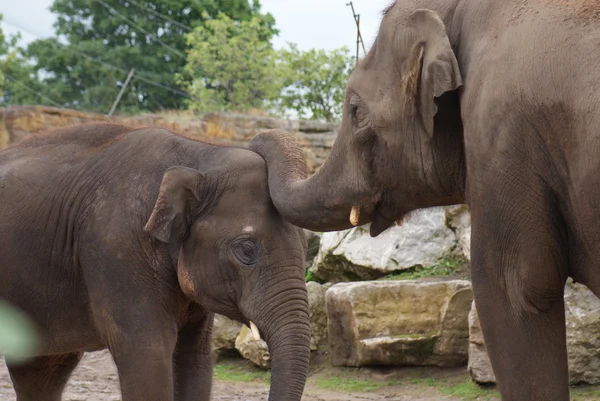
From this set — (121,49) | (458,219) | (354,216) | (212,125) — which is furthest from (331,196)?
(121,49)

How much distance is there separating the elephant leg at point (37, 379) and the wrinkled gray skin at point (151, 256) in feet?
2.03

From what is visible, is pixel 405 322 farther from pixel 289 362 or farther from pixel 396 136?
pixel 396 136

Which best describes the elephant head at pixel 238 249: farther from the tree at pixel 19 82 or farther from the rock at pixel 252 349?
the tree at pixel 19 82

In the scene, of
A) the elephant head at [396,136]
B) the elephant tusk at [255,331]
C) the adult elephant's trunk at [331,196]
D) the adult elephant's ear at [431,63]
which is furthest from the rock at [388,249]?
the adult elephant's ear at [431,63]

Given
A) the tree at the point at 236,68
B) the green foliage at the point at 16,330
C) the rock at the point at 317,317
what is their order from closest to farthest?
the green foliage at the point at 16,330 → the rock at the point at 317,317 → the tree at the point at 236,68

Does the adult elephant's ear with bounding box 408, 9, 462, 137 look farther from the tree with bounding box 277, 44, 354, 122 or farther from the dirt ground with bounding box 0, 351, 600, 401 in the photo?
the tree with bounding box 277, 44, 354, 122

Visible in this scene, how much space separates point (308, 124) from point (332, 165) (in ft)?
48.7

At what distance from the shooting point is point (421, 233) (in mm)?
10008

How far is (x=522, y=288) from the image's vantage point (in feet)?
10.6

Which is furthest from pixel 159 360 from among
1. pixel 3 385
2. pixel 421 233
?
pixel 421 233

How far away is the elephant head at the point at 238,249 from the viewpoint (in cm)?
529

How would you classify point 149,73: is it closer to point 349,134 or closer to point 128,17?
point 128,17

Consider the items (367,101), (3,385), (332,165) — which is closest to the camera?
(367,101)

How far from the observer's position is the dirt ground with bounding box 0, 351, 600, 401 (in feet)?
27.1
